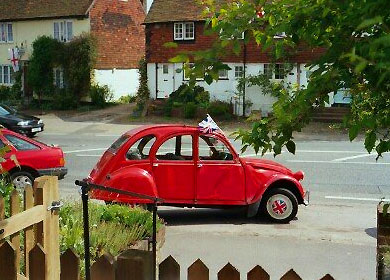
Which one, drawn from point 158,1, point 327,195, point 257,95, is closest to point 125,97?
point 158,1

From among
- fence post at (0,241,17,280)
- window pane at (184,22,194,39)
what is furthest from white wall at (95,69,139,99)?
fence post at (0,241,17,280)

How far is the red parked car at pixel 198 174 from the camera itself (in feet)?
33.6

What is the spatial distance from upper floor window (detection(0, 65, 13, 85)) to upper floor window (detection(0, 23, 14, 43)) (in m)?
1.75

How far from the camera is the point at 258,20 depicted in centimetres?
311

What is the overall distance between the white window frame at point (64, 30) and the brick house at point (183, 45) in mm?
5328

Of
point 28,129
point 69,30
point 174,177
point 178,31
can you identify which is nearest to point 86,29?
point 69,30

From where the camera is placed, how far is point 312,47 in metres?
2.96

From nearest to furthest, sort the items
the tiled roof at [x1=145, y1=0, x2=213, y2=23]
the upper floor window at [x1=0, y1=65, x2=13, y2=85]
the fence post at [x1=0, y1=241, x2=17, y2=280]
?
1. the fence post at [x1=0, y1=241, x2=17, y2=280]
2. the tiled roof at [x1=145, y1=0, x2=213, y2=23]
3. the upper floor window at [x1=0, y1=65, x2=13, y2=85]

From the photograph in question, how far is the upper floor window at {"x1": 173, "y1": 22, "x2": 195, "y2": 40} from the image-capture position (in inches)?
1344

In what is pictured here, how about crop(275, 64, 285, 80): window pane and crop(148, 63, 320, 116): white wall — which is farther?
crop(148, 63, 320, 116): white wall

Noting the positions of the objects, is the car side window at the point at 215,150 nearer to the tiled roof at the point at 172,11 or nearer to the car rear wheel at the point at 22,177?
the car rear wheel at the point at 22,177

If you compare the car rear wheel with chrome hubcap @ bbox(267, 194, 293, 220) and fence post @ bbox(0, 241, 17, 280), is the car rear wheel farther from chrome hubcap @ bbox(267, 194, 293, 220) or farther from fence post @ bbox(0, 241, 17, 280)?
fence post @ bbox(0, 241, 17, 280)

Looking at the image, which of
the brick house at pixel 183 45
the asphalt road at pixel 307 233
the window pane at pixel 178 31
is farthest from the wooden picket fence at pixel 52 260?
the window pane at pixel 178 31

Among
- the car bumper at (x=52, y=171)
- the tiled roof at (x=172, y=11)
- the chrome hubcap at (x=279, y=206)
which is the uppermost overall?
the tiled roof at (x=172, y=11)
